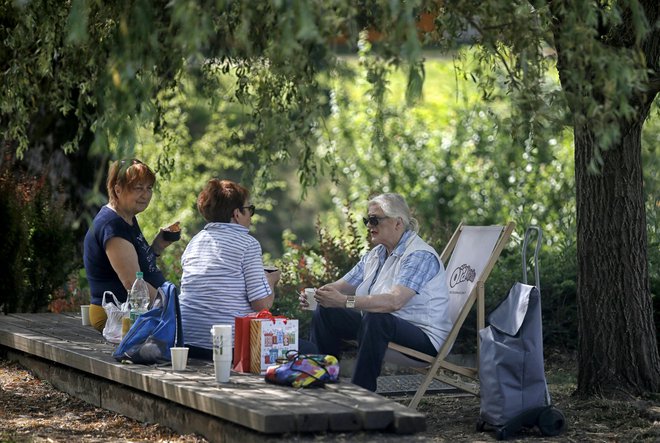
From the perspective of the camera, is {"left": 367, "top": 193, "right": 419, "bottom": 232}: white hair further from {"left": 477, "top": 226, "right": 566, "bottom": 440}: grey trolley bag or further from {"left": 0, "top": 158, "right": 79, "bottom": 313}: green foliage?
{"left": 0, "top": 158, "right": 79, "bottom": 313}: green foliage

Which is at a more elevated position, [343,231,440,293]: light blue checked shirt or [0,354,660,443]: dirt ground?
[343,231,440,293]: light blue checked shirt

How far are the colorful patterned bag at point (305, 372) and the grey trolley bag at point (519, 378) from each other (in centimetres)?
98

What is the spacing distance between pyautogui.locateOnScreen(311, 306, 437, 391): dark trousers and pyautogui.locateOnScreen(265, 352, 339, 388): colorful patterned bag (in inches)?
33.9

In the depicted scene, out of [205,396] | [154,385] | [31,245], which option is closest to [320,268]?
[31,245]

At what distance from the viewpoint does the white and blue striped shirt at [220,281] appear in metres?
6.18

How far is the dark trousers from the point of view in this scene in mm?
6215

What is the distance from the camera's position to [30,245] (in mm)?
9312

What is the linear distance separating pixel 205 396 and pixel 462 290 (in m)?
2.26

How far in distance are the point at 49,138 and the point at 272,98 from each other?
4.04 metres

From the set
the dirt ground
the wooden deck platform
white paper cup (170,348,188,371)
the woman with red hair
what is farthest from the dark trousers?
the woman with red hair

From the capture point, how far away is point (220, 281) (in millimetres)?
6180

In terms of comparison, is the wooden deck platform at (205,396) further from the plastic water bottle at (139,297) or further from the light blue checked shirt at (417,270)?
the light blue checked shirt at (417,270)

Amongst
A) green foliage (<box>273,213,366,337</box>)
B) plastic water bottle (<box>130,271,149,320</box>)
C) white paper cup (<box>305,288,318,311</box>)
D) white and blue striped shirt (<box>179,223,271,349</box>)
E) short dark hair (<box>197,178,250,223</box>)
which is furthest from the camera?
green foliage (<box>273,213,366,337</box>)

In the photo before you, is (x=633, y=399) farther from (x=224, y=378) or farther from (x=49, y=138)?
(x=49, y=138)
